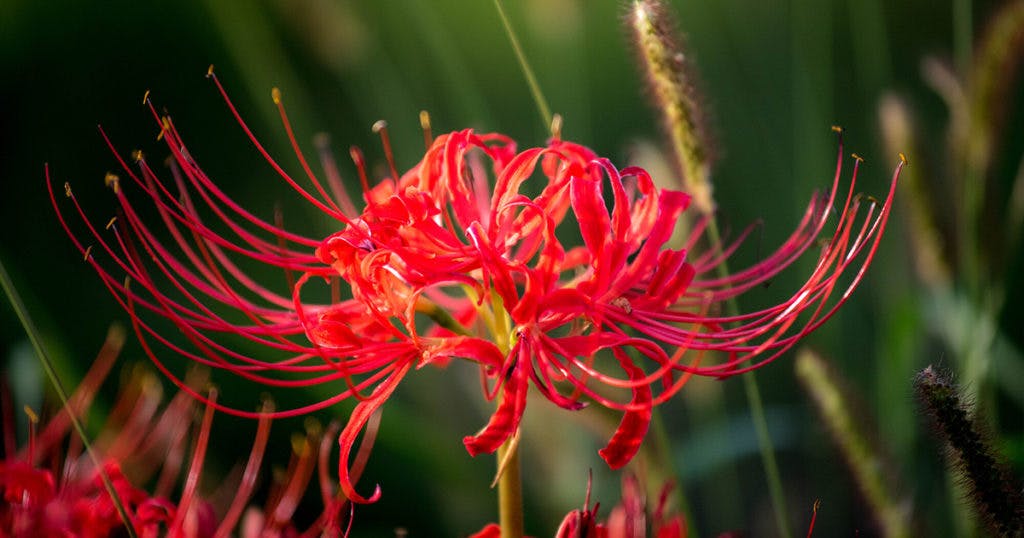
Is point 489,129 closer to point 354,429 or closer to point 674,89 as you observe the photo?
point 674,89

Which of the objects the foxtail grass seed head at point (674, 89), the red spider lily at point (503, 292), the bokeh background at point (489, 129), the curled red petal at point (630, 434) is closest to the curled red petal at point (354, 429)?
the red spider lily at point (503, 292)

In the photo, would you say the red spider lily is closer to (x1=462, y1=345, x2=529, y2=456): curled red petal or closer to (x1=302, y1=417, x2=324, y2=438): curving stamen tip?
(x1=462, y1=345, x2=529, y2=456): curled red petal

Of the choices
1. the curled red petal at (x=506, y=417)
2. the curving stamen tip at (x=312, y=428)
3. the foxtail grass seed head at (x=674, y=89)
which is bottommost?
the curled red petal at (x=506, y=417)

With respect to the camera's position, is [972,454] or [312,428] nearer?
[972,454]

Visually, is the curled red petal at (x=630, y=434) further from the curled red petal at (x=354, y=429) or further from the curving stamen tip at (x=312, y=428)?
the curving stamen tip at (x=312, y=428)

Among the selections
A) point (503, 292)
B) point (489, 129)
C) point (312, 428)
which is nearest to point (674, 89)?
point (503, 292)

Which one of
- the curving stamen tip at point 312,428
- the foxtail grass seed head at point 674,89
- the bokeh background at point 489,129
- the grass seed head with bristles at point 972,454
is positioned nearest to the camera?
the grass seed head with bristles at point 972,454

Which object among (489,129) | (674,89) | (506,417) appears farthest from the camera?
(489,129)
